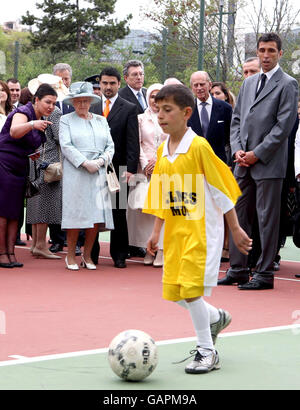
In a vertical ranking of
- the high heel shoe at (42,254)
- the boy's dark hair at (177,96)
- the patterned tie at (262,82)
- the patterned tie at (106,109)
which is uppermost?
the boy's dark hair at (177,96)

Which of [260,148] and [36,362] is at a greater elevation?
[260,148]

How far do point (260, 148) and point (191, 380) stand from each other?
445cm

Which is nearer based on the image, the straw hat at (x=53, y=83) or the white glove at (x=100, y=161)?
the white glove at (x=100, y=161)

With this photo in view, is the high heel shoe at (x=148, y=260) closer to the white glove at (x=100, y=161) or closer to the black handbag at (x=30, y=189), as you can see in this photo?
the white glove at (x=100, y=161)

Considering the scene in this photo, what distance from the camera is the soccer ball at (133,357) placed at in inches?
212

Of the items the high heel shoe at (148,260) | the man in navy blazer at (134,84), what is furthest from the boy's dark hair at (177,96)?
the man in navy blazer at (134,84)

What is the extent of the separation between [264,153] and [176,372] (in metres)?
4.28

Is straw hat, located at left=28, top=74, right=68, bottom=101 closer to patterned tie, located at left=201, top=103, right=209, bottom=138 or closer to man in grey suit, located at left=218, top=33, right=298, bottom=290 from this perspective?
patterned tie, located at left=201, top=103, right=209, bottom=138

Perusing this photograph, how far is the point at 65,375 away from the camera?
18.0 ft

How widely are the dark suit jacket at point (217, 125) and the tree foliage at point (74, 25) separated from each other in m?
35.0

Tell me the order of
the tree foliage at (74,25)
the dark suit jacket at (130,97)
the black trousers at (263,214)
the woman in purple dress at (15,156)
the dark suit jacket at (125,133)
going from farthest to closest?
1. the tree foliage at (74,25)
2. the dark suit jacket at (130,97)
3. the dark suit jacket at (125,133)
4. the woman in purple dress at (15,156)
5. the black trousers at (263,214)

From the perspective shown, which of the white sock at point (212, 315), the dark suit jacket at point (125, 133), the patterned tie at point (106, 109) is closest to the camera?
the white sock at point (212, 315)
